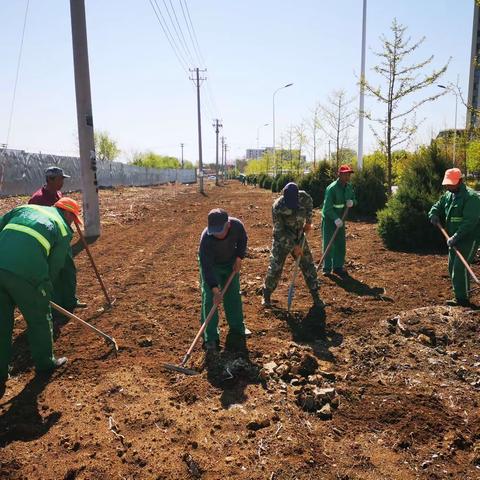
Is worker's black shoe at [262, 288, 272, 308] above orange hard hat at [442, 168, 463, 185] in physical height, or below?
below

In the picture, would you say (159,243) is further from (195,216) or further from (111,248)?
(195,216)

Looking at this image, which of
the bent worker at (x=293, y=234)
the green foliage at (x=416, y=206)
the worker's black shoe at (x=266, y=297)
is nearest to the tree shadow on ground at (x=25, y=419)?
the worker's black shoe at (x=266, y=297)

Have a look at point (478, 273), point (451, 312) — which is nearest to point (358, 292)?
point (451, 312)

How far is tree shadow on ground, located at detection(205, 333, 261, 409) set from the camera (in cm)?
349

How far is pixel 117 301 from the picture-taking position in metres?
5.88

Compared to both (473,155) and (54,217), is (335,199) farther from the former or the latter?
(473,155)

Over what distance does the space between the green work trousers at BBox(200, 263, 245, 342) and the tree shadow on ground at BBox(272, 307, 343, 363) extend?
663 mm

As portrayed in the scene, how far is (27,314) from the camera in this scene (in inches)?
142

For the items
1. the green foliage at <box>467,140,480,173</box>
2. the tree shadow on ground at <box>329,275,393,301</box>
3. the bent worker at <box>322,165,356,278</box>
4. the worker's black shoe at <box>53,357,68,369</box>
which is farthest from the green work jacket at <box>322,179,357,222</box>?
the green foliage at <box>467,140,480,173</box>

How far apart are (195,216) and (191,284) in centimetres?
929

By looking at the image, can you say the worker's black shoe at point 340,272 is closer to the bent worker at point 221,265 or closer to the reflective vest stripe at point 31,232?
the bent worker at point 221,265

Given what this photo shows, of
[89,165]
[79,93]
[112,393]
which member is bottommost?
[112,393]

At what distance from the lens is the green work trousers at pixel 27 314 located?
3.47 m

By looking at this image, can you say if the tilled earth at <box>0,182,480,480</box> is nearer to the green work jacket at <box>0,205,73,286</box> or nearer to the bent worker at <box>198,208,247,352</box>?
the bent worker at <box>198,208,247,352</box>
